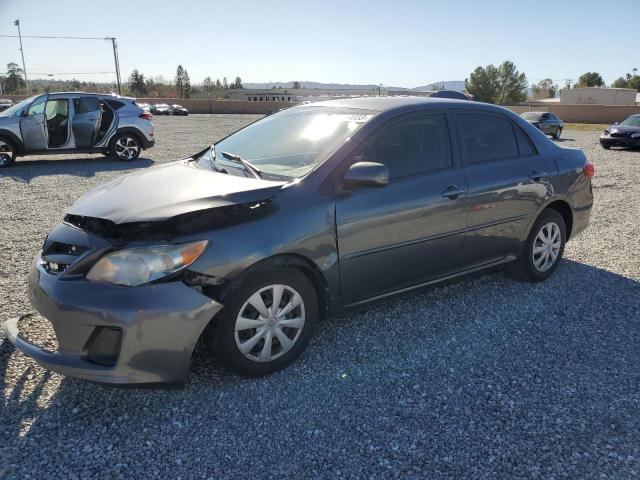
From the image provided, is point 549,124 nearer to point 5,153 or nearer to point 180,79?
point 5,153

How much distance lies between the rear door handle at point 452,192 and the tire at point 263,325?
1339mm

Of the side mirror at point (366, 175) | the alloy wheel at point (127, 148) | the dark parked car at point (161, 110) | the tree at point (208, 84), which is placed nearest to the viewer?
the side mirror at point (366, 175)

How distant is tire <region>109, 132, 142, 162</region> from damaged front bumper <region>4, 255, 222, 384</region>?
11034mm

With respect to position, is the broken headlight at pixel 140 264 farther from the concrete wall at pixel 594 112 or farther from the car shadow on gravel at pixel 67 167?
the concrete wall at pixel 594 112

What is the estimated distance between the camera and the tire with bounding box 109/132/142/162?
1281cm

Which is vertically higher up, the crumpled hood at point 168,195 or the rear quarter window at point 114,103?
the rear quarter window at point 114,103

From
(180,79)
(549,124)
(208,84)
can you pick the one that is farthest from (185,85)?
(549,124)

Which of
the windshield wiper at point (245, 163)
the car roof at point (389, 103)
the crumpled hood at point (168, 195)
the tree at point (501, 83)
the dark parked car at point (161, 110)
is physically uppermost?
the tree at point (501, 83)

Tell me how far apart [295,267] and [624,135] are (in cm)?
1975

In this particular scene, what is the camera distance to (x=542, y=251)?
15.6 ft

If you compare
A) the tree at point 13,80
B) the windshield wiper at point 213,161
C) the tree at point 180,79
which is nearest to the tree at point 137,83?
the tree at point 180,79

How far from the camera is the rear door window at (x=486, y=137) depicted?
413 cm

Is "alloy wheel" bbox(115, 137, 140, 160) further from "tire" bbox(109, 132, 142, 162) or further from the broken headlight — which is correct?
the broken headlight

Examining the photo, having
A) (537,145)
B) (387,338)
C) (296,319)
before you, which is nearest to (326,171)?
(296,319)
